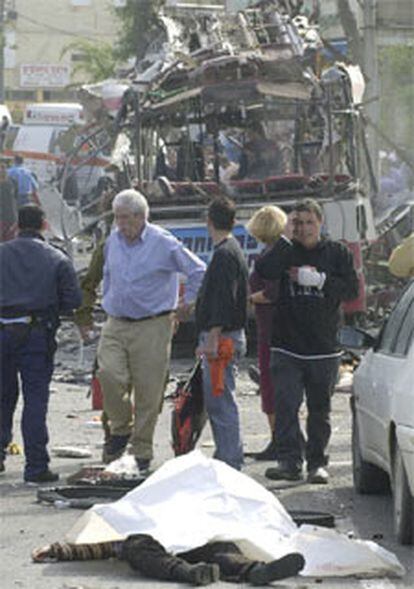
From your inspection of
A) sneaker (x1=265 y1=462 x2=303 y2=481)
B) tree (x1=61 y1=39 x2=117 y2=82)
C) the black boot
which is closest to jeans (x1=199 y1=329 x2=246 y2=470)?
sneaker (x1=265 y1=462 x2=303 y2=481)

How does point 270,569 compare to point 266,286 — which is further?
point 266,286

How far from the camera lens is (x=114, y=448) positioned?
1237cm

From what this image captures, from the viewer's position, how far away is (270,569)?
27.4 ft

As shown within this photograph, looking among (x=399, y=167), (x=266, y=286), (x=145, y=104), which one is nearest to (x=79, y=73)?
(x=399, y=167)

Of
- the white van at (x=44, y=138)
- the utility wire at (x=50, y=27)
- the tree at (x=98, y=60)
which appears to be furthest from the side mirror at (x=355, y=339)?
the utility wire at (x=50, y=27)

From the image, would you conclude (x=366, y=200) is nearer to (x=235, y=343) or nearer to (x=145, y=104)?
(x=145, y=104)

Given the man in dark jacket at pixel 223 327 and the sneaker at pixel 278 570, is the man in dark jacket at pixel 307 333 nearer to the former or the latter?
the man in dark jacket at pixel 223 327

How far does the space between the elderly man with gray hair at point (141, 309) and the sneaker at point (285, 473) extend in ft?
2.66

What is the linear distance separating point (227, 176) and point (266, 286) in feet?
27.4

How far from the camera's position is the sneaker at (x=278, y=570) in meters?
8.35

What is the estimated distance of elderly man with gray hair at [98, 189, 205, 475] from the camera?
1204 cm

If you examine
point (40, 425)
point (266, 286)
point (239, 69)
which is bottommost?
point (40, 425)

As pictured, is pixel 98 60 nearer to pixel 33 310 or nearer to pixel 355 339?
pixel 33 310

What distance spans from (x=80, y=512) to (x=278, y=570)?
8.09 ft
